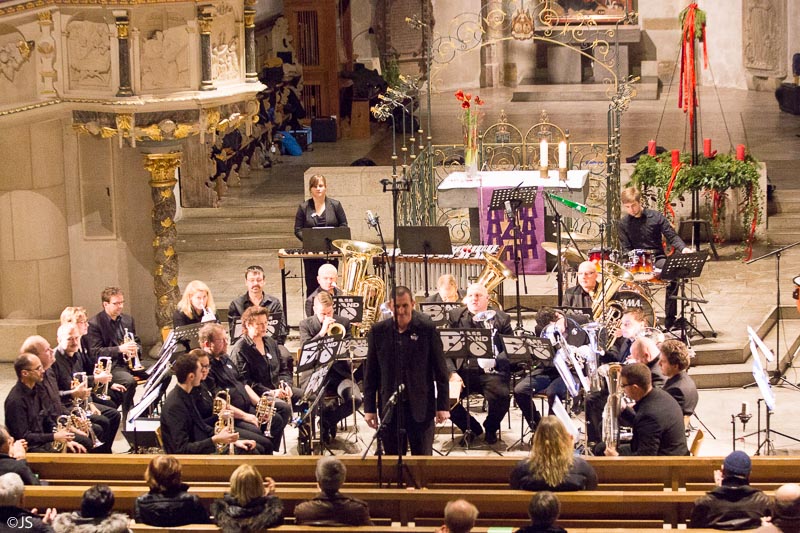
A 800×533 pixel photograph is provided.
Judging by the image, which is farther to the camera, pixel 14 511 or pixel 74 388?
pixel 74 388

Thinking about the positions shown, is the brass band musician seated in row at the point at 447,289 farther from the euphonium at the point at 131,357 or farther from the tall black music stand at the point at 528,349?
the euphonium at the point at 131,357

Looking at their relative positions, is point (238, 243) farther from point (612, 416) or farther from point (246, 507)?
point (246, 507)

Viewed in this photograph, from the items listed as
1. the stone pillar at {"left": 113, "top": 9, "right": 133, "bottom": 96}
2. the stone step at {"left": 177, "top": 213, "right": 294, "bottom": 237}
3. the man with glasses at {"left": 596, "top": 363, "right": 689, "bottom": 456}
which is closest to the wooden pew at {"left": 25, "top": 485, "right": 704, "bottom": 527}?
the man with glasses at {"left": 596, "top": 363, "right": 689, "bottom": 456}

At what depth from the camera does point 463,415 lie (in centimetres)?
1137

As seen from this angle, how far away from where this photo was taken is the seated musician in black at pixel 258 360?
35.4ft

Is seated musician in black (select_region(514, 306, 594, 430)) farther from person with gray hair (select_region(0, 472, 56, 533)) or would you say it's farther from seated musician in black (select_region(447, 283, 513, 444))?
person with gray hair (select_region(0, 472, 56, 533))

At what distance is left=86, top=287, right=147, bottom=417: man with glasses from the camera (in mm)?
11523

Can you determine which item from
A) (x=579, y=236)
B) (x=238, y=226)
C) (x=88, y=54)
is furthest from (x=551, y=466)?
(x=238, y=226)

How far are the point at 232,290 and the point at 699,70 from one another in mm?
12489

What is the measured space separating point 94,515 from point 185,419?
1.81 m

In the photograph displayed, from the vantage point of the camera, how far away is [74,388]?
418 inches

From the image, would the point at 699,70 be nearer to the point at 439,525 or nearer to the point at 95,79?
the point at 95,79

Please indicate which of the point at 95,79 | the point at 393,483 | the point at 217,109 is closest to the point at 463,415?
the point at 393,483

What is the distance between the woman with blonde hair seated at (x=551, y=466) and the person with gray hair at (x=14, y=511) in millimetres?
2748
